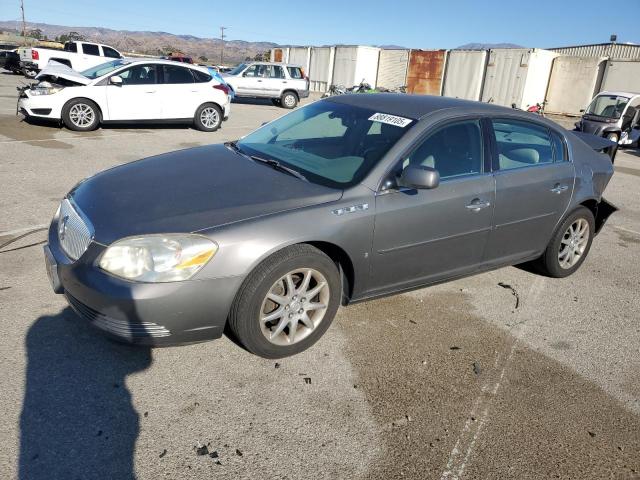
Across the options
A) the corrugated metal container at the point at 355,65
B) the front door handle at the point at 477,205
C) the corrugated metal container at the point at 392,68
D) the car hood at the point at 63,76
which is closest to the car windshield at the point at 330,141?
Result: the front door handle at the point at 477,205

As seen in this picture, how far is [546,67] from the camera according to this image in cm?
2531

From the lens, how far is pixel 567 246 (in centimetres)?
468

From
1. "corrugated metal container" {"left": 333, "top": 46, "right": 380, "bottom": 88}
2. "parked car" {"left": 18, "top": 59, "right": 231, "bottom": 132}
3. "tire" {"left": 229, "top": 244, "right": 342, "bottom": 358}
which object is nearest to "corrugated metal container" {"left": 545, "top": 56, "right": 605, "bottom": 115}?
"corrugated metal container" {"left": 333, "top": 46, "right": 380, "bottom": 88}

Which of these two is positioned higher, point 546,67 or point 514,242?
point 546,67

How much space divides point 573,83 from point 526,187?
24.5 m

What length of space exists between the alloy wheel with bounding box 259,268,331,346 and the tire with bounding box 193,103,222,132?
32.6 feet

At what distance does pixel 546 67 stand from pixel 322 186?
1026 inches

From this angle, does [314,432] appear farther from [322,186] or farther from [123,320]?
[322,186]

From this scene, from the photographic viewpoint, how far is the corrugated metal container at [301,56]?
120ft

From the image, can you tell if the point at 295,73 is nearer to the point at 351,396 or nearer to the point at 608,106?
the point at 608,106

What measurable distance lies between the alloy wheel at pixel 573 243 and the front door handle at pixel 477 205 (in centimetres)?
130

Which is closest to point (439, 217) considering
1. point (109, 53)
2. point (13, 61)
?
point (109, 53)

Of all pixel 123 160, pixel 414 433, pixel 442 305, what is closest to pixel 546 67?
pixel 123 160

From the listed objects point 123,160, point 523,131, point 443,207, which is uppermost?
point 523,131
